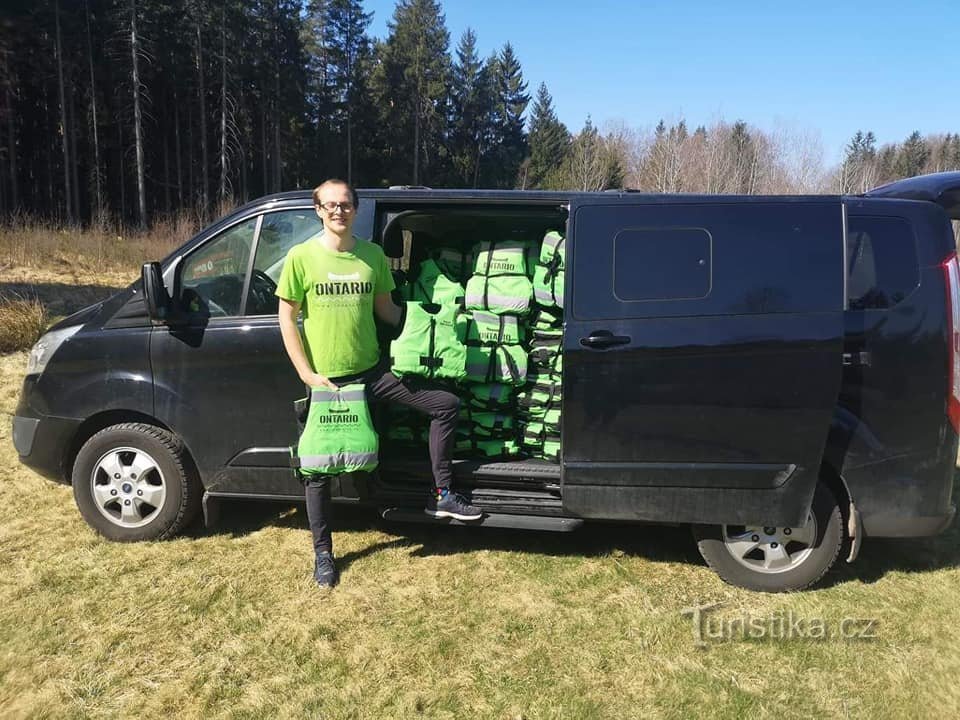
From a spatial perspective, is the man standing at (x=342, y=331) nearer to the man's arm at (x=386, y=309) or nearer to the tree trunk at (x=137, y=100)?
the man's arm at (x=386, y=309)

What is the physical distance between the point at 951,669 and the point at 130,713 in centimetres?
351

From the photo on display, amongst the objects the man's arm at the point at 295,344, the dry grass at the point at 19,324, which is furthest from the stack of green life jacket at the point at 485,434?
the dry grass at the point at 19,324

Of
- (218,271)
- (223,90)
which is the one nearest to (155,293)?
Answer: (218,271)

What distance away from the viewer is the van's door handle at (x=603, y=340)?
326 centimetres

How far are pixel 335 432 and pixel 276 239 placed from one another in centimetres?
125

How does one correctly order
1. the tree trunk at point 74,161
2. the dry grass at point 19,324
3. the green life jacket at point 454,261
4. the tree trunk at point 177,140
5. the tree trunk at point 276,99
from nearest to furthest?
the green life jacket at point 454,261
the dry grass at point 19,324
the tree trunk at point 74,161
the tree trunk at point 177,140
the tree trunk at point 276,99

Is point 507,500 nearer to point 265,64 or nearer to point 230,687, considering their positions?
point 230,687

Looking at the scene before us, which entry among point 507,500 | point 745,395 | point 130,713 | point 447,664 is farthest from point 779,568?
point 130,713

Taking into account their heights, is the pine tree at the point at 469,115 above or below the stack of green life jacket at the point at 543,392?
above

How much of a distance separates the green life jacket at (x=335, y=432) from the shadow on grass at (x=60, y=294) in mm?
8988

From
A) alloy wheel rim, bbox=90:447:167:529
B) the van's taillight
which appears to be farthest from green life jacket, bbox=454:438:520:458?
the van's taillight

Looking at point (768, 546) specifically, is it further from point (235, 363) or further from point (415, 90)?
point (415, 90)

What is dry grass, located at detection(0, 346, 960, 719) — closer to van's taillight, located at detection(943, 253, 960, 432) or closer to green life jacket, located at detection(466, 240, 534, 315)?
van's taillight, located at detection(943, 253, 960, 432)

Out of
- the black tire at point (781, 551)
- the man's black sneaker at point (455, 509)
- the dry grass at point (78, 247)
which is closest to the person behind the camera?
the black tire at point (781, 551)
